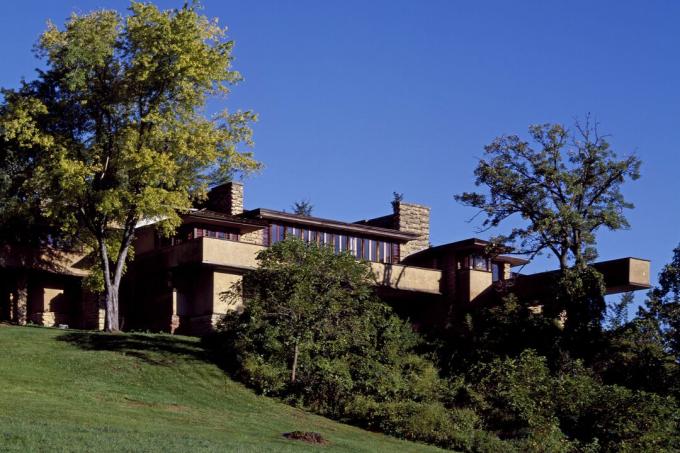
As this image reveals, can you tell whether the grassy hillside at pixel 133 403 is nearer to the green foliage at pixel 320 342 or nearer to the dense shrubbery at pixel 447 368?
the green foliage at pixel 320 342

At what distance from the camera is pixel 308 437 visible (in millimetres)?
28062

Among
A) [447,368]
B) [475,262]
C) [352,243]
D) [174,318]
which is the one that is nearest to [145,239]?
[174,318]

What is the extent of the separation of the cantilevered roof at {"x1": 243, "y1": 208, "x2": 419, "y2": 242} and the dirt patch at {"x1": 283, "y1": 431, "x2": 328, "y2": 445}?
72.9 feet

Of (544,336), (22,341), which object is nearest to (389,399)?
(544,336)

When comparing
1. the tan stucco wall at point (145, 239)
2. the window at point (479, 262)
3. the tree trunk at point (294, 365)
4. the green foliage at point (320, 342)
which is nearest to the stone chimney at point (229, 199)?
the tan stucco wall at point (145, 239)

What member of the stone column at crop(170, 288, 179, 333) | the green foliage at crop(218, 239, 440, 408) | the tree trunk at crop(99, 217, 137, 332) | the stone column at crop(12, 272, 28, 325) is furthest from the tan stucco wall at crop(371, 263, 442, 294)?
the stone column at crop(12, 272, 28, 325)

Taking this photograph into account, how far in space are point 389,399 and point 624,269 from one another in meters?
15.5

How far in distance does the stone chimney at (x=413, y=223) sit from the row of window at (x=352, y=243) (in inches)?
31.0

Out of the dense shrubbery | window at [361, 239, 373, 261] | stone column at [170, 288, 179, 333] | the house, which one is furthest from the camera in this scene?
window at [361, 239, 373, 261]

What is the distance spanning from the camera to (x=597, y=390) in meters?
35.5

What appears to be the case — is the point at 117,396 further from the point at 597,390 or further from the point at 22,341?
the point at 597,390

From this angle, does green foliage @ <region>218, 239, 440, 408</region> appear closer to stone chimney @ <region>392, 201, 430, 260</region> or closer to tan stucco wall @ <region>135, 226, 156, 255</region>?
tan stucco wall @ <region>135, 226, 156, 255</region>

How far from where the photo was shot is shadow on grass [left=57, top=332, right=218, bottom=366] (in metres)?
37.9

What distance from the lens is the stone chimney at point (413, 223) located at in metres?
55.8
